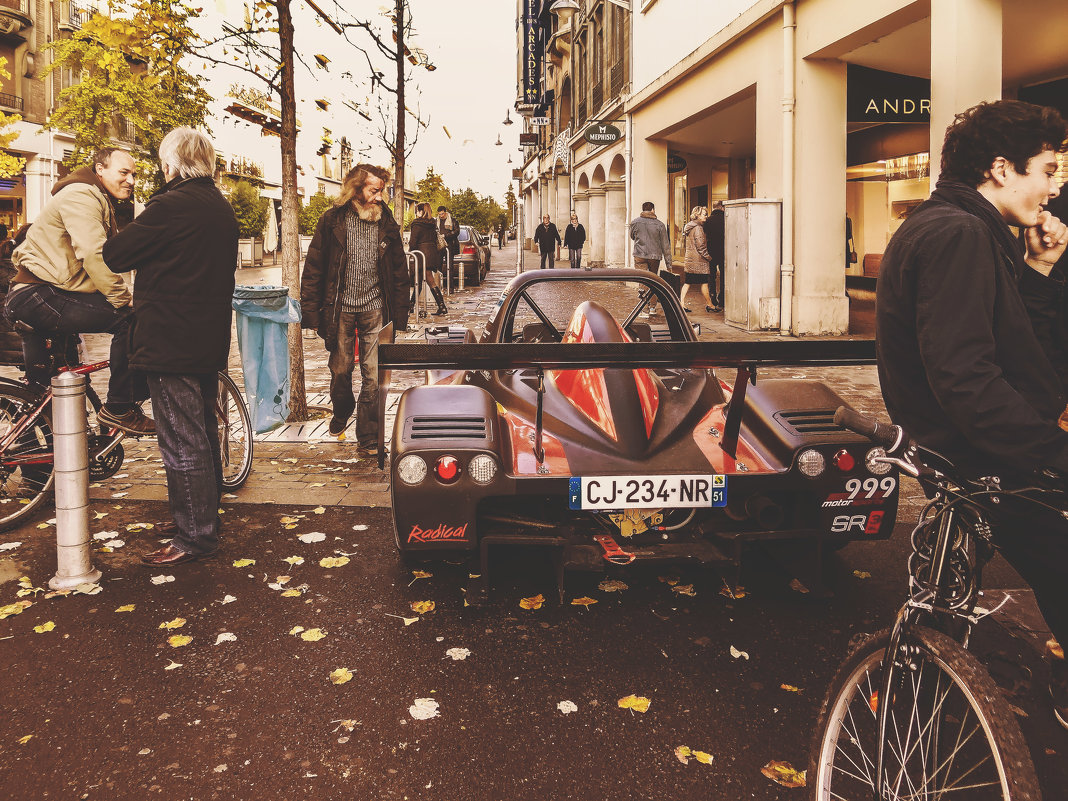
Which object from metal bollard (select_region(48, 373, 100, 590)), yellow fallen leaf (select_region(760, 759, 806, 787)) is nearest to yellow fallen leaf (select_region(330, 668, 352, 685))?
yellow fallen leaf (select_region(760, 759, 806, 787))

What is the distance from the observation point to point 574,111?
3872 cm

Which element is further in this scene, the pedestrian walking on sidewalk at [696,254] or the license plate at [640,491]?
the pedestrian walking on sidewalk at [696,254]

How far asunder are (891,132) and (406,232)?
17.9 m

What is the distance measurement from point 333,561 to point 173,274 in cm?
157

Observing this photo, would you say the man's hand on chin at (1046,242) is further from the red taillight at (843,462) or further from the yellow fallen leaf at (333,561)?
the yellow fallen leaf at (333,561)

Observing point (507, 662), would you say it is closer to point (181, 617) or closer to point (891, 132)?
point (181, 617)

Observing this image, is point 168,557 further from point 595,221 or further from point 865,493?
point 595,221

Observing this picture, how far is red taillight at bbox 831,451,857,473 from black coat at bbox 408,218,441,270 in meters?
13.2

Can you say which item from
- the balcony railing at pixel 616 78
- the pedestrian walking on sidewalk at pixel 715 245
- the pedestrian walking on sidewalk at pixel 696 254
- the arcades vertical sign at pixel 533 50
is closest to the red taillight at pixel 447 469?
the pedestrian walking on sidewalk at pixel 715 245

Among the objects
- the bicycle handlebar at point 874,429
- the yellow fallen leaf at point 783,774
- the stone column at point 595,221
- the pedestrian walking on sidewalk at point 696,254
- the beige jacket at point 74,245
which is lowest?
the yellow fallen leaf at point 783,774

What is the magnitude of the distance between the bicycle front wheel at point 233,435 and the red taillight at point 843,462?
361cm

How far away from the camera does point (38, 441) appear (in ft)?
16.3

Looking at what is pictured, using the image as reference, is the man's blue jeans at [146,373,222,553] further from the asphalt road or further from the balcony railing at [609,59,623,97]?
the balcony railing at [609,59,623,97]

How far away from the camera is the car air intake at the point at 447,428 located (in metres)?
3.71
